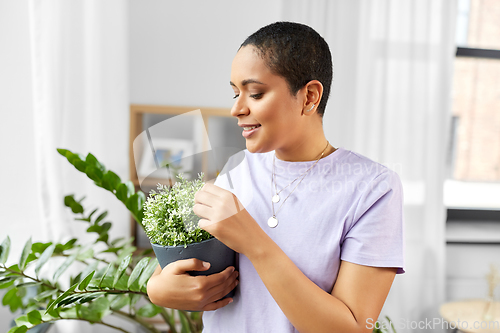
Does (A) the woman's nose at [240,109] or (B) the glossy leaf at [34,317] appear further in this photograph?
(B) the glossy leaf at [34,317]

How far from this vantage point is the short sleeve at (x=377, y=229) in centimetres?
60

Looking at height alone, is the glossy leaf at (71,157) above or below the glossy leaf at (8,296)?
above

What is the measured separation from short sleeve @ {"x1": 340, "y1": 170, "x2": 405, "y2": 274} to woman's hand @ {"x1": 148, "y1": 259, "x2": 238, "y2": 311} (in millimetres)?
221

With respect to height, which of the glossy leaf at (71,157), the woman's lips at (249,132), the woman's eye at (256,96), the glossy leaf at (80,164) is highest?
the woman's eye at (256,96)

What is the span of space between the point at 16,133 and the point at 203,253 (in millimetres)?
1372

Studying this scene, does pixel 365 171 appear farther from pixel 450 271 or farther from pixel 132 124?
pixel 450 271

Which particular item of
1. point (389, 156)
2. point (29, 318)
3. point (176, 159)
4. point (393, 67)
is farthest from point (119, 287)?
point (393, 67)

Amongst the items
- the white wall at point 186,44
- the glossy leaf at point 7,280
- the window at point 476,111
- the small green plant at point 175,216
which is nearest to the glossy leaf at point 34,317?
the glossy leaf at point 7,280

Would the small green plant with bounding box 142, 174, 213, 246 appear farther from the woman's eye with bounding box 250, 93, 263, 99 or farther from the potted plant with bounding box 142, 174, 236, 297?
the woman's eye with bounding box 250, 93, 263, 99

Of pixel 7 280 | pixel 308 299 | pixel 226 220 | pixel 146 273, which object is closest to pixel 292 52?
pixel 226 220

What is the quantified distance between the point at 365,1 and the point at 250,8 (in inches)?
23.5

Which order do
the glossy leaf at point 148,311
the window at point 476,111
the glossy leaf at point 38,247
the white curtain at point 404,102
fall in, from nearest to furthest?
the glossy leaf at point 38,247 < the glossy leaf at point 148,311 < the white curtain at point 404,102 < the window at point 476,111

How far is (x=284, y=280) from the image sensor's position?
0.56 meters

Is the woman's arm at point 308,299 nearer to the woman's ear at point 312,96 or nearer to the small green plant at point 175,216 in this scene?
the small green plant at point 175,216
